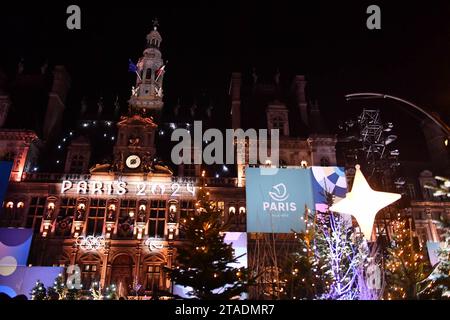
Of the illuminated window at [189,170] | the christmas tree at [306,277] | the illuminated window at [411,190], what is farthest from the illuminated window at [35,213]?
the illuminated window at [411,190]

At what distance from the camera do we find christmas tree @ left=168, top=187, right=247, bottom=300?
16734 mm

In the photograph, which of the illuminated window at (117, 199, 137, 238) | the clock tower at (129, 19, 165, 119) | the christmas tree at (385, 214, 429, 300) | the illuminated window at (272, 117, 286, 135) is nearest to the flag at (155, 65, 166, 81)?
the clock tower at (129, 19, 165, 119)

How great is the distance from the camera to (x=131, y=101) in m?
38.6

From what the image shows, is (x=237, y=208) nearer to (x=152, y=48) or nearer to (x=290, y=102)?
(x=290, y=102)

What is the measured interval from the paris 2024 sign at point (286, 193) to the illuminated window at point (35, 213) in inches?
650

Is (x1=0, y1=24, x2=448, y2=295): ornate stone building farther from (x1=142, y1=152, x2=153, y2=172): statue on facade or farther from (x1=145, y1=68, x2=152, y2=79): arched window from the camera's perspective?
(x1=145, y1=68, x2=152, y2=79): arched window

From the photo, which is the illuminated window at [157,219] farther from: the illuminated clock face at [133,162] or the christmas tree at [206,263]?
the christmas tree at [206,263]

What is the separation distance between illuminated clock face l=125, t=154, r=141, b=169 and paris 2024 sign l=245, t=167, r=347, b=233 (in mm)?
9239

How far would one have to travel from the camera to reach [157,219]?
31000mm

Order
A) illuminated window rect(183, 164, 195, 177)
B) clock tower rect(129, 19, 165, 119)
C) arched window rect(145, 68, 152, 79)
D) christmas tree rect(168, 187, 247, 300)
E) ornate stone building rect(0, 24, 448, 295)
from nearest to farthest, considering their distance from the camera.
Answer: christmas tree rect(168, 187, 247, 300)
ornate stone building rect(0, 24, 448, 295)
illuminated window rect(183, 164, 195, 177)
clock tower rect(129, 19, 165, 119)
arched window rect(145, 68, 152, 79)

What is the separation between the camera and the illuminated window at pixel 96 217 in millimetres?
30342

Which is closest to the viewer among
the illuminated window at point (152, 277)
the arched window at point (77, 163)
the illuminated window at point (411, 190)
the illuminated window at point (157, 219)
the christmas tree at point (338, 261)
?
the christmas tree at point (338, 261)
